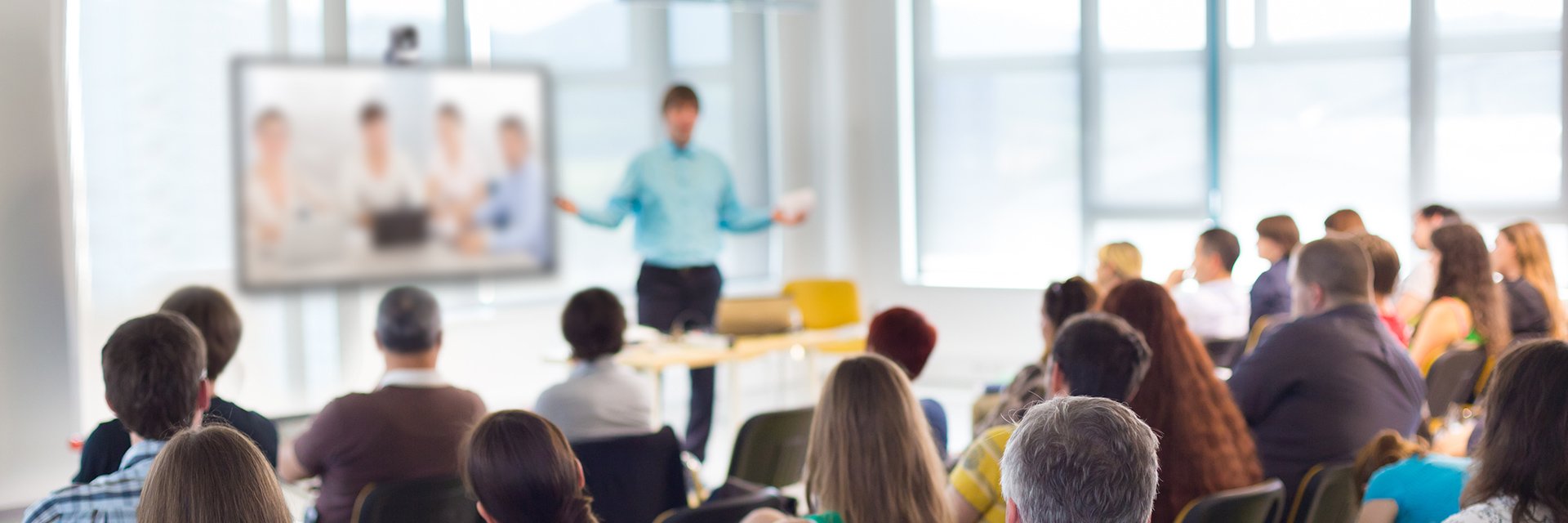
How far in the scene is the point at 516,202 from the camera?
700 cm

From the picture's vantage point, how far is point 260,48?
20.0 feet

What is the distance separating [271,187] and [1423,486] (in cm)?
507

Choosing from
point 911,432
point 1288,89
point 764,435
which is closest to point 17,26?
point 764,435

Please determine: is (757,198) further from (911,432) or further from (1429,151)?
(911,432)

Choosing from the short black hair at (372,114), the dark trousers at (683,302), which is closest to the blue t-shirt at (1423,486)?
the dark trousers at (683,302)

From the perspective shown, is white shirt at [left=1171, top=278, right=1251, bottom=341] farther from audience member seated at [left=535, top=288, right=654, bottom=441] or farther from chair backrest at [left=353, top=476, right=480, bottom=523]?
chair backrest at [left=353, top=476, right=480, bottom=523]

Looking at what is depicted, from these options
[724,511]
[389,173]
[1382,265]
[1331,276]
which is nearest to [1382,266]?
[1382,265]

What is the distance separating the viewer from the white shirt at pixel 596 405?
11.6 feet

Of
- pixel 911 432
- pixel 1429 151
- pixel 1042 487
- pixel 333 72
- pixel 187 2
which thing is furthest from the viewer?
pixel 1429 151

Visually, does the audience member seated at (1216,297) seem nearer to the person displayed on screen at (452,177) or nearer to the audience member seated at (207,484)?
the person displayed on screen at (452,177)

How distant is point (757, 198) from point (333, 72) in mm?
3164

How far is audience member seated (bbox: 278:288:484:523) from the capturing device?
3.05m

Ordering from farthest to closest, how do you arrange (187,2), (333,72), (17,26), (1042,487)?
(333,72)
(187,2)
(17,26)
(1042,487)

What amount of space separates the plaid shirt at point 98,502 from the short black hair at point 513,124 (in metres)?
4.71
